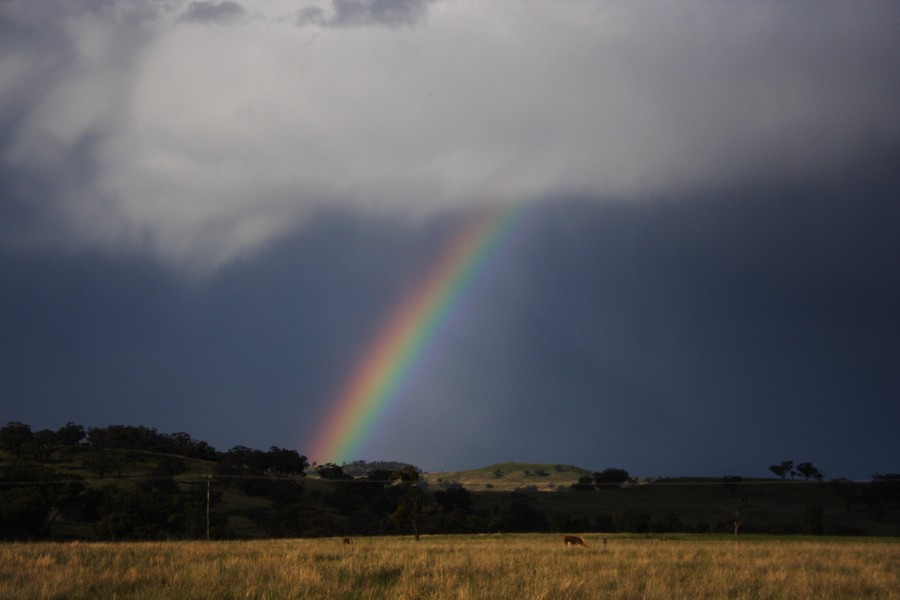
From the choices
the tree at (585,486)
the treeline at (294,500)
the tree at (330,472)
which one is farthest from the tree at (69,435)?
the tree at (585,486)

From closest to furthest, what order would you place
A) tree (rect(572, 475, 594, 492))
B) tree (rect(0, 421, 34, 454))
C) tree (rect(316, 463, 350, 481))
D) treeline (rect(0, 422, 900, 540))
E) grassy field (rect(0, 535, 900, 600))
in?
grassy field (rect(0, 535, 900, 600))
treeline (rect(0, 422, 900, 540))
tree (rect(0, 421, 34, 454))
tree (rect(316, 463, 350, 481))
tree (rect(572, 475, 594, 492))

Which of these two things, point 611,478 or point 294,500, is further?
point 611,478

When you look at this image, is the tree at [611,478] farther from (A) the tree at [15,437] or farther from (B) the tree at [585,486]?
(A) the tree at [15,437]

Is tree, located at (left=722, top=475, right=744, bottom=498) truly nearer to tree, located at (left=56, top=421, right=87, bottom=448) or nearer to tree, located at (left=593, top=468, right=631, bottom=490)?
tree, located at (left=593, top=468, right=631, bottom=490)

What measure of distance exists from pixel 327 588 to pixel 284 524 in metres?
64.0

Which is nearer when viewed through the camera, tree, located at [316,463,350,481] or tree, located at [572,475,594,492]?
tree, located at [316,463,350,481]

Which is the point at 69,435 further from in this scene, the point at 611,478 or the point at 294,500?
the point at 611,478

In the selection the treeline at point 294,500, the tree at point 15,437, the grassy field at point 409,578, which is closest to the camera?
the grassy field at point 409,578

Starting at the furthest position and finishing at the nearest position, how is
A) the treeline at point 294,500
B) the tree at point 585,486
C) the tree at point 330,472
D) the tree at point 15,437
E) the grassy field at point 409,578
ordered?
1. the tree at point 585,486
2. the tree at point 330,472
3. the tree at point 15,437
4. the treeline at point 294,500
5. the grassy field at point 409,578

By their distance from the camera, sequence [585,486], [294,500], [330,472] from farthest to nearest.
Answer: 1. [585,486]
2. [330,472]
3. [294,500]

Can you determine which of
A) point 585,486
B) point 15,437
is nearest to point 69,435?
point 15,437

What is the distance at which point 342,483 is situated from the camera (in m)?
117

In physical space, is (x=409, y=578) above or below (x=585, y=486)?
above

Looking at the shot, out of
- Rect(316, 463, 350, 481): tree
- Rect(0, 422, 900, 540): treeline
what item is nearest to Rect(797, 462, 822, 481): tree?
Rect(0, 422, 900, 540): treeline
